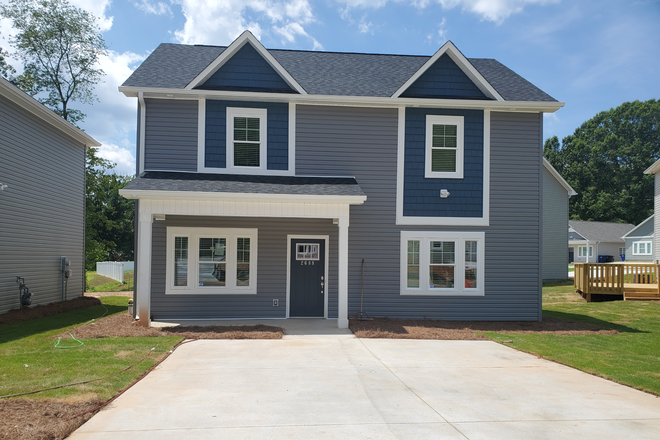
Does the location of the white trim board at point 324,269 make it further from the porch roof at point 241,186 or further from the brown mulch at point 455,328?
the porch roof at point 241,186

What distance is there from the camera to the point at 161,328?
1080 centimetres

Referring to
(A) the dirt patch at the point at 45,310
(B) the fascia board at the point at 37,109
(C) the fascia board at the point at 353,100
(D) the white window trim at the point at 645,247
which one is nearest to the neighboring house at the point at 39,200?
(B) the fascia board at the point at 37,109

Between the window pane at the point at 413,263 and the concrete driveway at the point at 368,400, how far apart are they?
3.98 meters

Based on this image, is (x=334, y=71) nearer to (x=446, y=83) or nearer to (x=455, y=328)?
(x=446, y=83)

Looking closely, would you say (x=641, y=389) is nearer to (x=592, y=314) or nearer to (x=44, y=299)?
(x=592, y=314)

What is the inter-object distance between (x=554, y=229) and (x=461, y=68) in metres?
18.5

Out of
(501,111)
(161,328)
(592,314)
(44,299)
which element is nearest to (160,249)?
(161,328)

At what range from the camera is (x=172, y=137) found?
12.4 m

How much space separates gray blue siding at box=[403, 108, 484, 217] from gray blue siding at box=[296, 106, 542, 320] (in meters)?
0.39

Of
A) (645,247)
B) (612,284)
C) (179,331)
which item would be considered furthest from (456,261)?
(645,247)

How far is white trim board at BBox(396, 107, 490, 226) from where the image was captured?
12797mm

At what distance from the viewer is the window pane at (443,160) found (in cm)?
1295

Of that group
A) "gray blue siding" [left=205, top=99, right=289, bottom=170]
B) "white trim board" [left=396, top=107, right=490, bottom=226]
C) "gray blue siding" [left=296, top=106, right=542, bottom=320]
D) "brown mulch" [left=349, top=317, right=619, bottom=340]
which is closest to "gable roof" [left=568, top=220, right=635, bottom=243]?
"gray blue siding" [left=296, top=106, right=542, bottom=320]

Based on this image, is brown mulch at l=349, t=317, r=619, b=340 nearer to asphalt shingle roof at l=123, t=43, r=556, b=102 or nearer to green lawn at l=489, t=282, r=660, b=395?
green lawn at l=489, t=282, r=660, b=395
